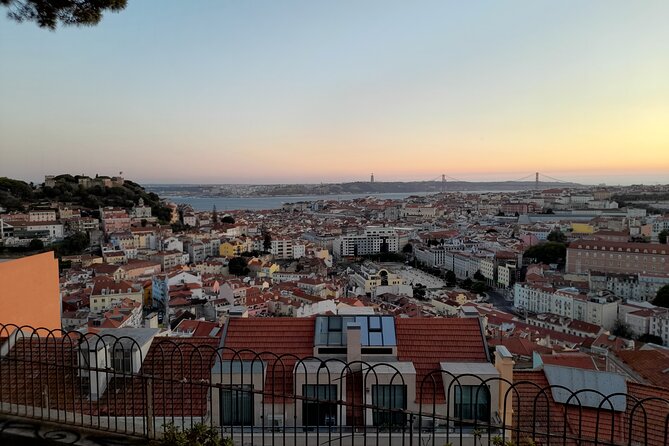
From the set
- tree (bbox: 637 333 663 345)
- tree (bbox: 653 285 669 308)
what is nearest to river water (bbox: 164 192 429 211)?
tree (bbox: 653 285 669 308)

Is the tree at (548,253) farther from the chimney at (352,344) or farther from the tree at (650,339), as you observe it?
the chimney at (352,344)

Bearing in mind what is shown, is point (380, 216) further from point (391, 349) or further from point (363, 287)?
point (391, 349)

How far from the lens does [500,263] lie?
34375mm

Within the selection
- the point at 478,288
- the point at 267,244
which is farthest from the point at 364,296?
the point at 267,244

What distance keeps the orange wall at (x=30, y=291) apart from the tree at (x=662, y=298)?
27852 millimetres

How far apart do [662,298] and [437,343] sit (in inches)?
1031

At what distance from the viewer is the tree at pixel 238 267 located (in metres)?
32.8

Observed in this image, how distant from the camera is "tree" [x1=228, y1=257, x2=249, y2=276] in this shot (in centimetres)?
3284


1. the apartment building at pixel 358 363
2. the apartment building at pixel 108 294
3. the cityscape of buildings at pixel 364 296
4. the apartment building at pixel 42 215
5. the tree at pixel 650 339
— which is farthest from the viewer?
the apartment building at pixel 42 215

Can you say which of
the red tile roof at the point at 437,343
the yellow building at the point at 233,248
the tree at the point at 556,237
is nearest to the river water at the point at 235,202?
the yellow building at the point at 233,248

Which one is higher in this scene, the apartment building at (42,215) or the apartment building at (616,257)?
the apartment building at (42,215)

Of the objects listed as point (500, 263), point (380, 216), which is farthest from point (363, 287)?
point (380, 216)

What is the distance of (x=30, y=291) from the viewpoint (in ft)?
14.9

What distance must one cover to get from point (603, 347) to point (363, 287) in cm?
1412
